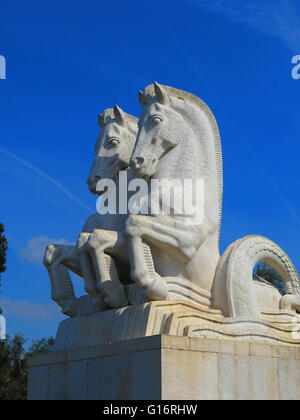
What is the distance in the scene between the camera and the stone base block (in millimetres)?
6141

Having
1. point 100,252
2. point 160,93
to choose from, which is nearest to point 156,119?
point 160,93

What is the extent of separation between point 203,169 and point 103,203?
1.71m

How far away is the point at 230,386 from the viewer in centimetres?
646

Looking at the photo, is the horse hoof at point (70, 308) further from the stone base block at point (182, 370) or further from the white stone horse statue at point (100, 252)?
the stone base block at point (182, 370)

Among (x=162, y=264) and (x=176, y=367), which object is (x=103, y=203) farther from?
(x=176, y=367)

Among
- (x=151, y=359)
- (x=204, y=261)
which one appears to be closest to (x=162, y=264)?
(x=204, y=261)

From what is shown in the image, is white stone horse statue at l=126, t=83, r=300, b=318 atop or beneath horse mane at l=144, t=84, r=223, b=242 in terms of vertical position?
beneath

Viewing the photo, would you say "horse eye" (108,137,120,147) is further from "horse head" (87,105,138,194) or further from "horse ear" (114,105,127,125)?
"horse ear" (114,105,127,125)

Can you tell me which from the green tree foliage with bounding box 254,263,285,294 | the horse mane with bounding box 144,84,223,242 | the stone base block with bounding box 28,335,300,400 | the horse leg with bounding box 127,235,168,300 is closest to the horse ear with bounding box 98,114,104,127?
the horse mane with bounding box 144,84,223,242

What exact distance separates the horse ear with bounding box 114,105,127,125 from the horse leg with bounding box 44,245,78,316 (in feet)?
6.95

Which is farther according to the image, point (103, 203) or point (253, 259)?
point (103, 203)

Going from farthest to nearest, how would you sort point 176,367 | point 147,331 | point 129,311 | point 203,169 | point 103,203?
point 103,203 < point 203,169 < point 129,311 < point 147,331 < point 176,367

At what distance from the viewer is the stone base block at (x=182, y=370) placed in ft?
20.1
